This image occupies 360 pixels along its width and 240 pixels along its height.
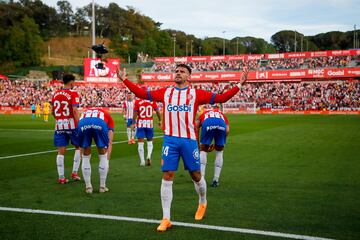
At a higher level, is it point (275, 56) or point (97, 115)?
point (275, 56)

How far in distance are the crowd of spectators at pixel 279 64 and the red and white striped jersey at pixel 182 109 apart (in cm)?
5377

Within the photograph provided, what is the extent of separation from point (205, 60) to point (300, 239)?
6489 centimetres

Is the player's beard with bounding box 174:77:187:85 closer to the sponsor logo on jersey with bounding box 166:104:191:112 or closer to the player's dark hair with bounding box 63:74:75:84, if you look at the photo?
the sponsor logo on jersey with bounding box 166:104:191:112

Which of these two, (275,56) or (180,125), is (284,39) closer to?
(275,56)

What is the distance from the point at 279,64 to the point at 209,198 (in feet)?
197

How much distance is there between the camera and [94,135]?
795 cm

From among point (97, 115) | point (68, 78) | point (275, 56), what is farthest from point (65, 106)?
point (275, 56)

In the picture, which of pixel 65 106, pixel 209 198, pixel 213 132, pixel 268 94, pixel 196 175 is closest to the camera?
pixel 196 175

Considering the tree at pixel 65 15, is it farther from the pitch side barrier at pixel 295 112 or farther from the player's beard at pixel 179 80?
the player's beard at pixel 179 80

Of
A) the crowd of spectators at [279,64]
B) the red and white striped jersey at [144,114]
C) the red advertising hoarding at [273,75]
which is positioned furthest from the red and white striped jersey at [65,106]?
the red advertising hoarding at [273,75]

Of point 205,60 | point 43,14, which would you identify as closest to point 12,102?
point 205,60

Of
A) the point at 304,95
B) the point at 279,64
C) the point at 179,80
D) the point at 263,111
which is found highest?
the point at 279,64

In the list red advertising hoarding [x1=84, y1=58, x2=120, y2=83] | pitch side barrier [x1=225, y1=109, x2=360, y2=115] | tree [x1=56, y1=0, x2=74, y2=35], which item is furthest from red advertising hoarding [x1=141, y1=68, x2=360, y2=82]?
tree [x1=56, y1=0, x2=74, y2=35]

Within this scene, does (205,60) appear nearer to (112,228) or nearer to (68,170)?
(68,170)
